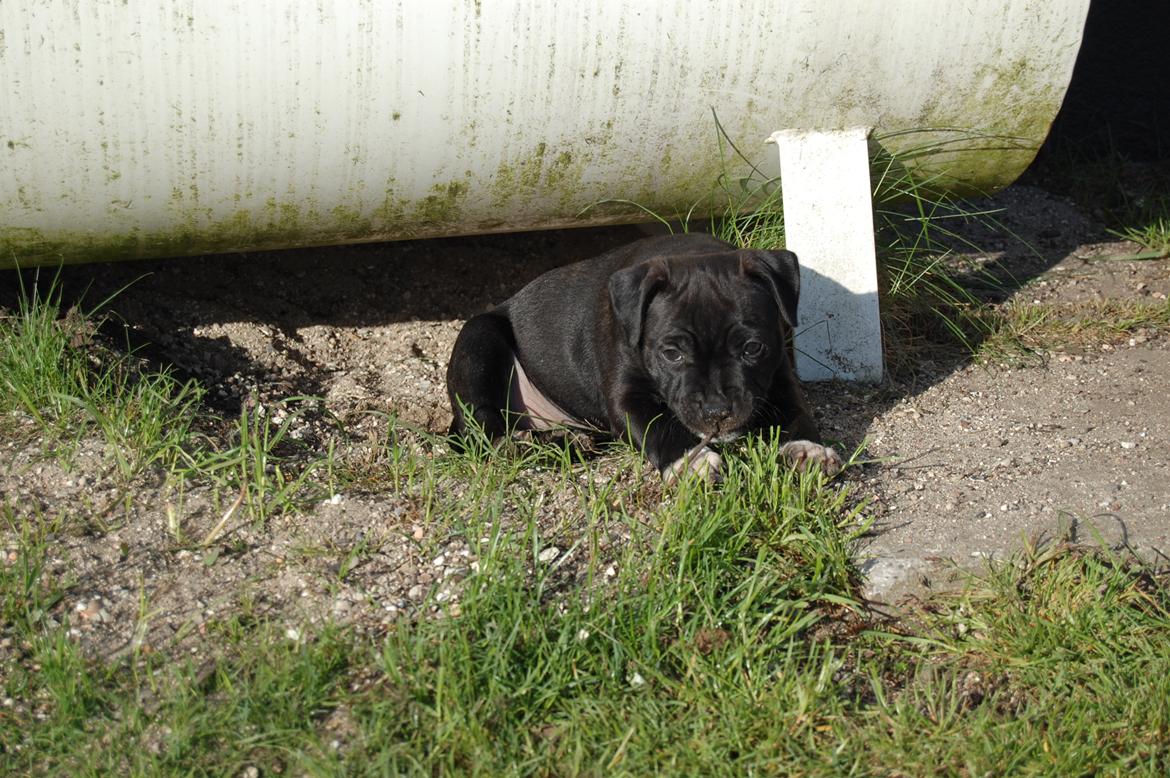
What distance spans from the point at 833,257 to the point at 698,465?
1.55m

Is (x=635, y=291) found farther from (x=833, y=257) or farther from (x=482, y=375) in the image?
(x=833, y=257)

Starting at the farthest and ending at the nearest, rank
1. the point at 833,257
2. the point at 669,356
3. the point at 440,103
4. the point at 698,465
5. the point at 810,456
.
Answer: the point at 833,257
the point at 440,103
the point at 669,356
the point at 810,456
the point at 698,465

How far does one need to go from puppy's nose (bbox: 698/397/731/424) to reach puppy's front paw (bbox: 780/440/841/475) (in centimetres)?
29

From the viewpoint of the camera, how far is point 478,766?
3.09 m

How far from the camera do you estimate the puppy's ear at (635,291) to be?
14.7 ft

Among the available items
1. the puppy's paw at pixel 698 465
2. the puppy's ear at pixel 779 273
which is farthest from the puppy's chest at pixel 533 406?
the puppy's ear at pixel 779 273

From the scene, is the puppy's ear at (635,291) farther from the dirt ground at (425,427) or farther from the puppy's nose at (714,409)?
the dirt ground at (425,427)

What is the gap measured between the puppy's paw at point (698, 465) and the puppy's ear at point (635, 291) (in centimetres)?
46

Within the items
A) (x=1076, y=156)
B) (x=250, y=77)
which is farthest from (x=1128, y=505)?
(x=1076, y=156)

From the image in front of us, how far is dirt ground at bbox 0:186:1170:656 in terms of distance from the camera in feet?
12.6

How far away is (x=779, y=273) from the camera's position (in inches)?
177

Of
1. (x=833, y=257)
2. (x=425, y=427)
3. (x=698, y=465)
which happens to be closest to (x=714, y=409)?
(x=698, y=465)

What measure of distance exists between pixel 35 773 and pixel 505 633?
122cm

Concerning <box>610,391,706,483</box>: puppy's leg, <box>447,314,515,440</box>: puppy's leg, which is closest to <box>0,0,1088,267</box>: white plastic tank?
<box>447,314,515,440</box>: puppy's leg
